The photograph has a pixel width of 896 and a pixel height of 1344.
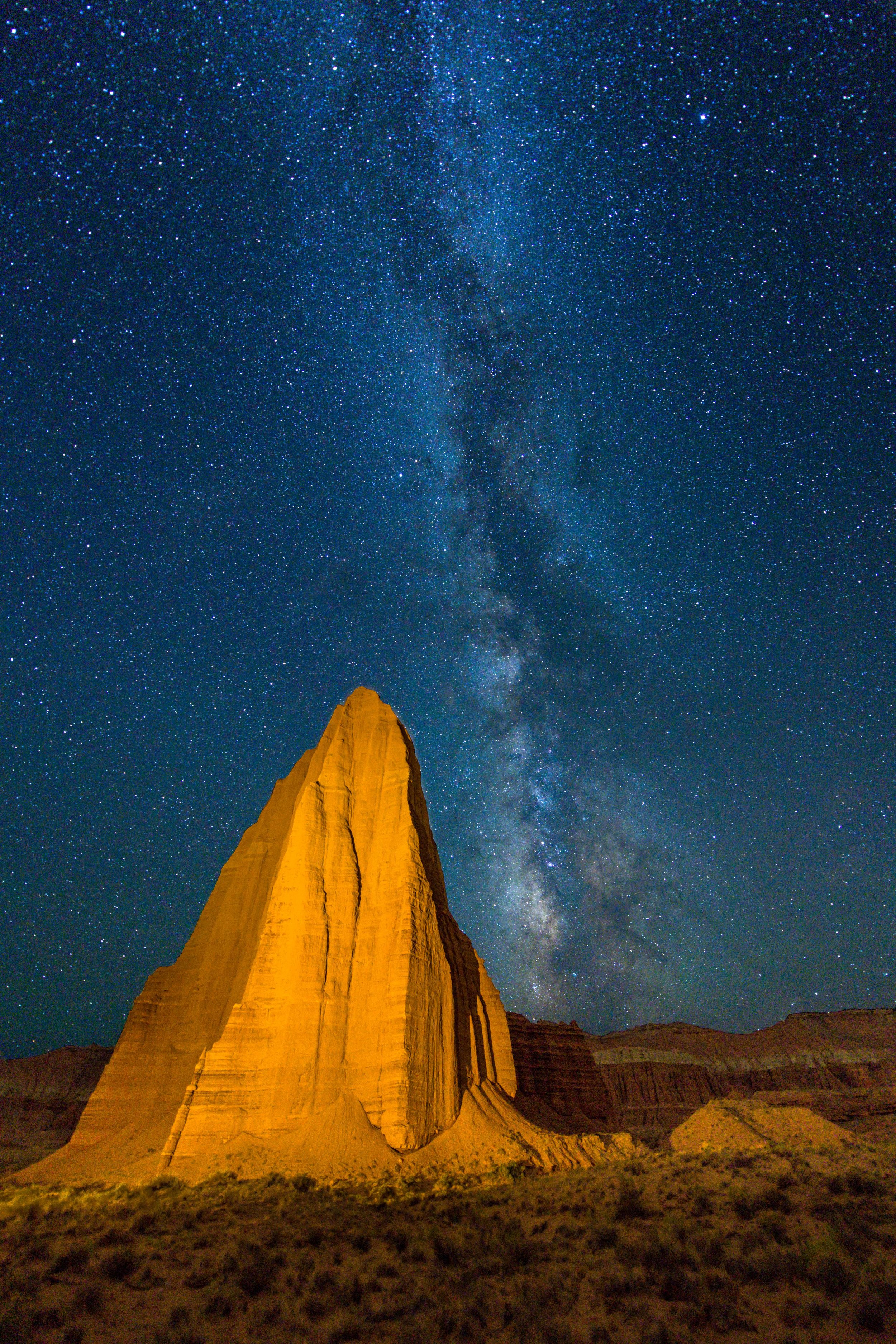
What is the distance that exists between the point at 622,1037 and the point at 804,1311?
100713mm

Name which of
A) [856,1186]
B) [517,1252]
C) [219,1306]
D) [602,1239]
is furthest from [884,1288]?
[219,1306]

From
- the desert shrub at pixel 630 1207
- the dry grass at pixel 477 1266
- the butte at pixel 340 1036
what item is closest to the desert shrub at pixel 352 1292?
the dry grass at pixel 477 1266

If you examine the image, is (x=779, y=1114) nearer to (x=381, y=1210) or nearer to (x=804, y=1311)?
(x=381, y=1210)

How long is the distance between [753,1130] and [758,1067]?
67.7 meters

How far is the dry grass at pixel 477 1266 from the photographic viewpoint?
8.37 m

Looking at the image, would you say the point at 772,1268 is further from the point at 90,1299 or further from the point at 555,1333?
the point at 90,1299

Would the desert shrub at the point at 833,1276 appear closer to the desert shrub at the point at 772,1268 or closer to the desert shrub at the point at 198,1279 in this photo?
the desert shrub at the point at 772,1268

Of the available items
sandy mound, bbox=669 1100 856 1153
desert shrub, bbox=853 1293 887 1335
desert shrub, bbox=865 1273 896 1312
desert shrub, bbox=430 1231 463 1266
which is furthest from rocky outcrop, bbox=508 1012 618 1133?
desert shrub, bbox=853 1293 887 1335

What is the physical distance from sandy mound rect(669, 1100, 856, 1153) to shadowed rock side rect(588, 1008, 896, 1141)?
39227mm

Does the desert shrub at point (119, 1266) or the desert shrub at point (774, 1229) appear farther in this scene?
the desert shrub at point (774, 1229)

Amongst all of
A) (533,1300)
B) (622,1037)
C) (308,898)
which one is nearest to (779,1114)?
(308,898)

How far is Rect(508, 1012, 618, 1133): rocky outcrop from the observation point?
4556cm

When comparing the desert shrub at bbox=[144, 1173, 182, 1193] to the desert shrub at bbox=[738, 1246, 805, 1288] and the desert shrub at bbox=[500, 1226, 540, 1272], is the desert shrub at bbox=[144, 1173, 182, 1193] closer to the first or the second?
the desert shrub at bbox=[500, 1226, 540, 1272]

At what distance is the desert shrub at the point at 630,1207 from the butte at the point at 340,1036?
7.12 m
